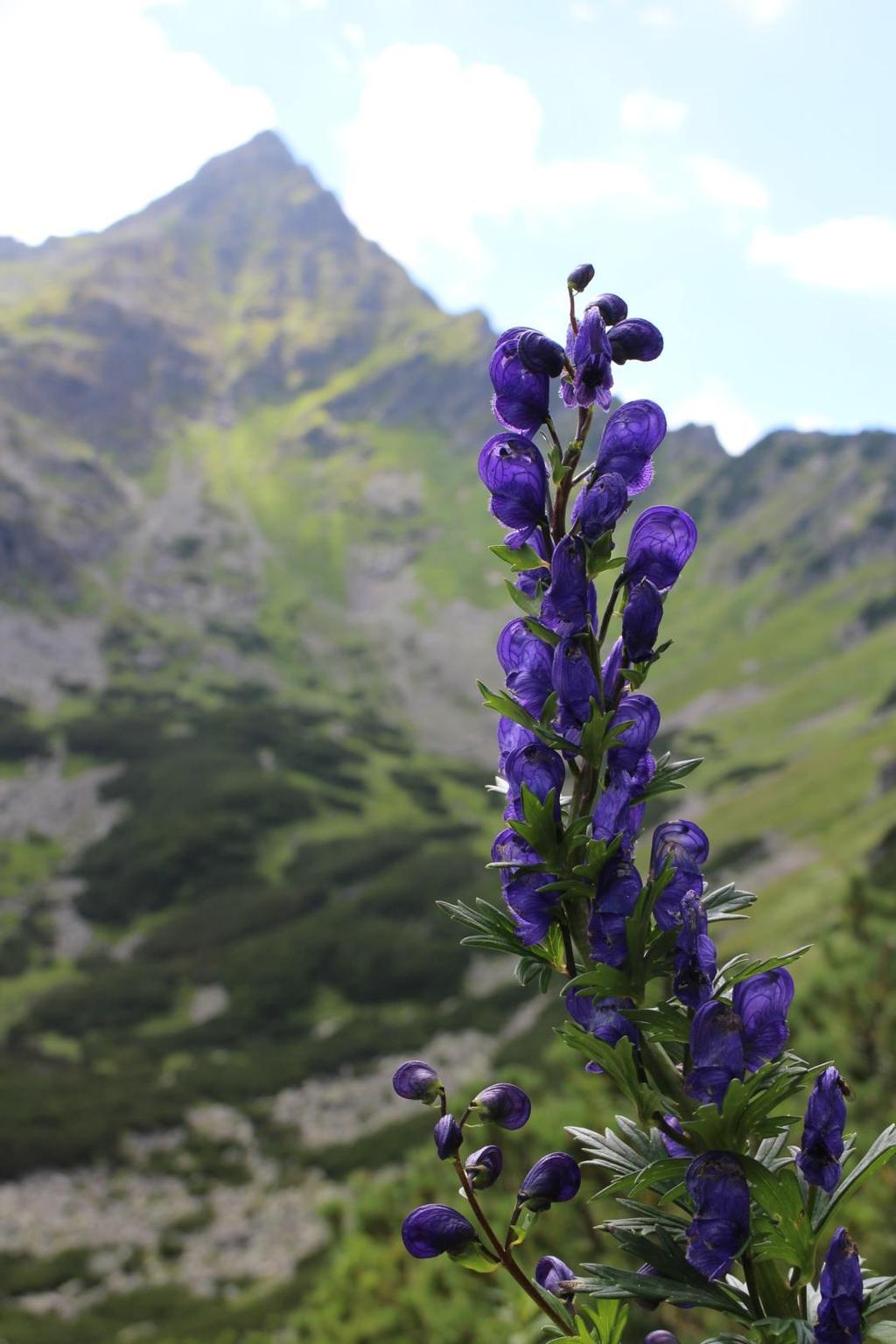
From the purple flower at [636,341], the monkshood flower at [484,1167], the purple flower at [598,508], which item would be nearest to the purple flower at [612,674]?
the purple flower at [598,508]

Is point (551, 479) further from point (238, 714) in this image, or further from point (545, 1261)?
point (238, 714)

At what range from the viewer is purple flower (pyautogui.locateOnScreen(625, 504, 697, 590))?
2.13 metres

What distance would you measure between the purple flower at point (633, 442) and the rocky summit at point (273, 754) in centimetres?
712

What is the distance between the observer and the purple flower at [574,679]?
190 centimetres

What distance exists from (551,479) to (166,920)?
4454cm

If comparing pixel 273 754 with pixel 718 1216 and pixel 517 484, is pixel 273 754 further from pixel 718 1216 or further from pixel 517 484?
pixel 718 1216

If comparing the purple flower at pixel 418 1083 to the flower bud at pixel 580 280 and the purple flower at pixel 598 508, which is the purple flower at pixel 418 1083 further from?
the flower bud at pixel 580 280

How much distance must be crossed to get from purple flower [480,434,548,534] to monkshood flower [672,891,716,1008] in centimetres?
92

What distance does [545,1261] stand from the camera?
2.08m

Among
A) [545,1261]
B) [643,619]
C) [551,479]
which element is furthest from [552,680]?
→ [545,1261]

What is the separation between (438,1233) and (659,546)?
5.00 ft

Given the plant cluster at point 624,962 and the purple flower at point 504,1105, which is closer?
the plant cluster at point 624,962

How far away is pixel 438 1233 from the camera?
74.9 inches

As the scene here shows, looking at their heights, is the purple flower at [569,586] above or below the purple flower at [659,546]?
below
